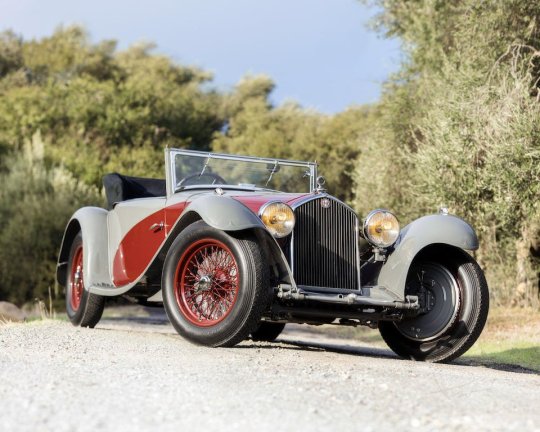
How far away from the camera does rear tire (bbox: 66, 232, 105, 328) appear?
358 inches

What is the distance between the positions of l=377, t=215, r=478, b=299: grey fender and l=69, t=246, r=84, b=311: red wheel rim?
376cm

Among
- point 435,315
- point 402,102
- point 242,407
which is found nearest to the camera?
point 242,407

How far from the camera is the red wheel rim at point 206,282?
679 cm

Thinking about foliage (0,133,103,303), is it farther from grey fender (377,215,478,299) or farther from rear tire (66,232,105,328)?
grey fender (377,215,478,299)

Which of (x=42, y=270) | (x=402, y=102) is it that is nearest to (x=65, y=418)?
(x=402, y=102)

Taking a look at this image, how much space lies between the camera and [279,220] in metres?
6.95

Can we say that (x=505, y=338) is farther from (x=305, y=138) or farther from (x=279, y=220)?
(x=305, y=138)

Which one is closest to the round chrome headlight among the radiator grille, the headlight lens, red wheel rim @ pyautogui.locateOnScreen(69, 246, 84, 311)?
the radiator grille

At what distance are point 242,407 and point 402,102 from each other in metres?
14.8

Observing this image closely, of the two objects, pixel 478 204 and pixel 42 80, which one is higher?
pixel 42 80

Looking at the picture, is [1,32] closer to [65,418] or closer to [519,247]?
[519,247]

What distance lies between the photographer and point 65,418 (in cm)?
385

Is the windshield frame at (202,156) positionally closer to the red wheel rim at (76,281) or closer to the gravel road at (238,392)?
the red wheel rim at (76,281)

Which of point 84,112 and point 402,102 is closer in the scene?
point 402,102
